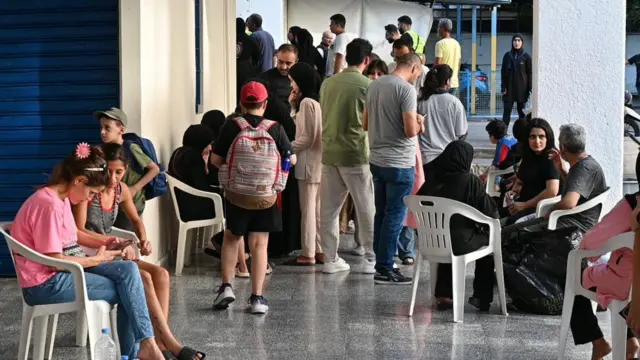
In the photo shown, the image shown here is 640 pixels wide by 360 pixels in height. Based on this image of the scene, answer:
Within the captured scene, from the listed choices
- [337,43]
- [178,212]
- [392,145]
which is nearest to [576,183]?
[392,145]

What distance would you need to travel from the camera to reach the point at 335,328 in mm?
7180

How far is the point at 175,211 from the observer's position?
9523 millimetres

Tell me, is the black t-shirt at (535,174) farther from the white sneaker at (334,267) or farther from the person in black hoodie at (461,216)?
the white sneaker at (334,267)

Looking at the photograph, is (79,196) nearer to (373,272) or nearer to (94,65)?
(94,65)

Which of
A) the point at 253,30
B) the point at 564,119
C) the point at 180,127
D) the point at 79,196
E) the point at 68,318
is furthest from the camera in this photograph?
the point at 253,30

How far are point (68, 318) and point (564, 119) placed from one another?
407cm

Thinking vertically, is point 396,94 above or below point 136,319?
above

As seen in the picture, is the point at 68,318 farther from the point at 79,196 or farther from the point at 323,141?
the point at 323,141

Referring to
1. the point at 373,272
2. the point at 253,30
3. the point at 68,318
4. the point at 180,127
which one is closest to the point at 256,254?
the point at 68,318

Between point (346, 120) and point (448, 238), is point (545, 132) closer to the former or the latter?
point (448, 238)

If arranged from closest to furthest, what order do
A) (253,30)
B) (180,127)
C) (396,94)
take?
(396,94), (180,127), (253,30)

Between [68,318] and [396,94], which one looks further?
[396,94]

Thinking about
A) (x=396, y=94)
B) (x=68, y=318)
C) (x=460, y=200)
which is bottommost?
(x=68, y=318)

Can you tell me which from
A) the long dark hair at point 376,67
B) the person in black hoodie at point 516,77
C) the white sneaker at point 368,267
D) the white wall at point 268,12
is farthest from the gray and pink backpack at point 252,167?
the person in black hoodie at point 516,77
